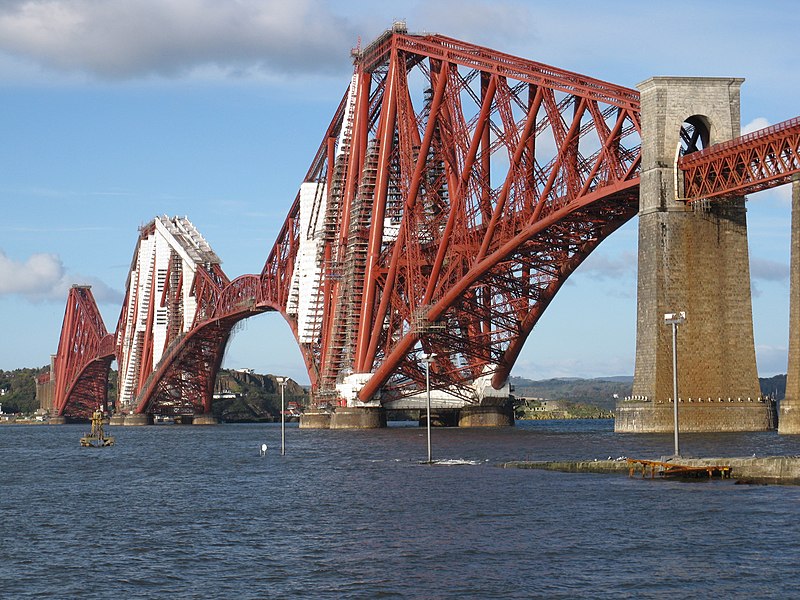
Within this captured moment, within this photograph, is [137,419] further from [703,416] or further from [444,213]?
[703,416]

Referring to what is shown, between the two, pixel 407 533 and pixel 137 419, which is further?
pixel 137 419

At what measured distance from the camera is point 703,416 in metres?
74.2

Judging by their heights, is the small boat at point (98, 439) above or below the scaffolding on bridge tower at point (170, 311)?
below

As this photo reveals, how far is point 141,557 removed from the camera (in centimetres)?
3909

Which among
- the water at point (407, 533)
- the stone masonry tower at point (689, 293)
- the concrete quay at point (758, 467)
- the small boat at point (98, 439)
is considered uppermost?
the stone masonry tower at point (689, 293)

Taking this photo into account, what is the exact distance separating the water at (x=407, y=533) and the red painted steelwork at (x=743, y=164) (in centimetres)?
1341

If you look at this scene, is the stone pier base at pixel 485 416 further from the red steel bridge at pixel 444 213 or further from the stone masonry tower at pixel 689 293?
the stone masonry tower at pixel 689 293

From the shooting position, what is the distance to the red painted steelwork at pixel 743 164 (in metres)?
68.6

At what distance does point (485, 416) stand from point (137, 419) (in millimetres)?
87235

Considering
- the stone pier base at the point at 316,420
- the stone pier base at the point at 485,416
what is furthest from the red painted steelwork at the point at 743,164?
the stone pier base at the point at 316,420

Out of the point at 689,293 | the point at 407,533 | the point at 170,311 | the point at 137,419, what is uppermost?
the point at 170,311

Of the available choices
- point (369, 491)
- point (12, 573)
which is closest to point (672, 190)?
point (369, 491)

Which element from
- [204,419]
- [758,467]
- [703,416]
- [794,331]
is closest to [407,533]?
[758,467]

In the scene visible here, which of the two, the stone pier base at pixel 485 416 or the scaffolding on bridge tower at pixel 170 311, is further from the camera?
the scaffolding on bridge tower at pixel 170 311
